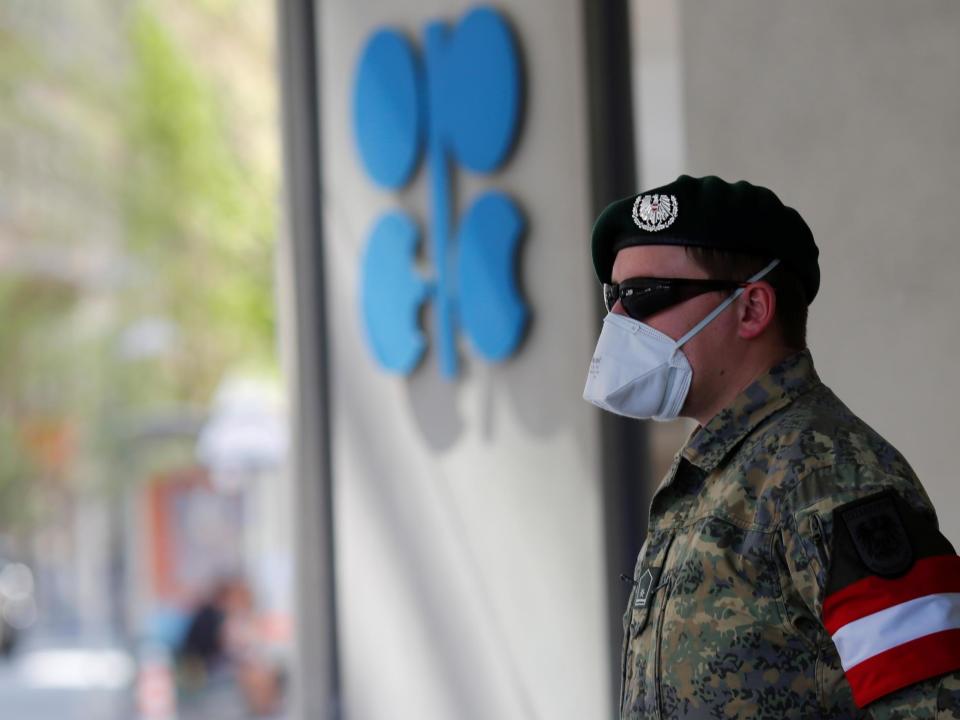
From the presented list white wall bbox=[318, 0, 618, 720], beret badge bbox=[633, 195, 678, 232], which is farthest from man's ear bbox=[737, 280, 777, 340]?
white wall bbox=[318, 0, 618, 720]

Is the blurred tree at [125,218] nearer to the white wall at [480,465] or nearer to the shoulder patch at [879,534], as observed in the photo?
the white wall at [480,465]

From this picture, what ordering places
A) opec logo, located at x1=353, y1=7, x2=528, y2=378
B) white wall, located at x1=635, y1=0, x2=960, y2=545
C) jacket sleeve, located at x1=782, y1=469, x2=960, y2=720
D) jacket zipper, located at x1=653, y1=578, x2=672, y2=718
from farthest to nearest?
opec logo, located at x1=353, y1=7, x2=528, y2=378 < white wall, located at x1=635, y1=0, x2=960, y2=545 < jacket zipper, located at x1=653, y1=578, x2=672, y2=718 < jacket sleeve, located at x1=782, y1=469, x2=960, y2=720

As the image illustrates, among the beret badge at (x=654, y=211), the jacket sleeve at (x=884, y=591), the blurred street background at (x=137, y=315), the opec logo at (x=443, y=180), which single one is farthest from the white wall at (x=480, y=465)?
the blurred street background at (x=137, y=315)

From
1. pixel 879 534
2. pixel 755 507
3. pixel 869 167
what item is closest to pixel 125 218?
pixel 869 167

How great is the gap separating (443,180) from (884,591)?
3.21 meters

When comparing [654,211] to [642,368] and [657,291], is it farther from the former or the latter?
[642,368]

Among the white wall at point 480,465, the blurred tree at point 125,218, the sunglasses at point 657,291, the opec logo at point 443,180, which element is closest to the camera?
the sunglasses at point 657,291

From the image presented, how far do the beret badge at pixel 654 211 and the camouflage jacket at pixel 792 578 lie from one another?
9.7 inches

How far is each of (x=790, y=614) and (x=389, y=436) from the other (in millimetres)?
3286

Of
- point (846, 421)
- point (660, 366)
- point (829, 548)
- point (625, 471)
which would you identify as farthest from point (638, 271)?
point (625, 471)

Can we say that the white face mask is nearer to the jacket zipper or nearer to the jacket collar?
the jacket collar

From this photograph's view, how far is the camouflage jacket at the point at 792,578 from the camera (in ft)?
4.74

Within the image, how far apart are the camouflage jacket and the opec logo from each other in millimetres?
2439

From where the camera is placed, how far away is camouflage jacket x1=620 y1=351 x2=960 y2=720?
56.9 inches
